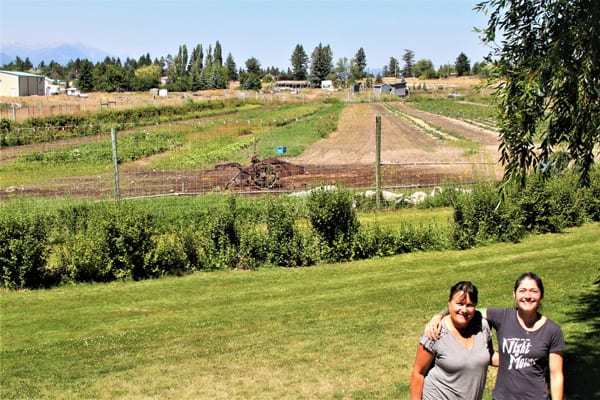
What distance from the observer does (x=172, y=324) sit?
28.1 feet

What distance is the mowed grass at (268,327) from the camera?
652 centimetres

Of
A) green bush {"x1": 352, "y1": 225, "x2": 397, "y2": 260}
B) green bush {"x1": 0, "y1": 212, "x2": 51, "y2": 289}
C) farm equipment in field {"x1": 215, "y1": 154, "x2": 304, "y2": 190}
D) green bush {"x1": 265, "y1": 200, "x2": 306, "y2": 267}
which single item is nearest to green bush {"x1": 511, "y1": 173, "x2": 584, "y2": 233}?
green bush {"x1": 352, "y1": 225, "x2": 397, "y2": 260}

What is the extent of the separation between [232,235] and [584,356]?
6551 mm

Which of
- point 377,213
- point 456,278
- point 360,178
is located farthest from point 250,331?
point 360,178

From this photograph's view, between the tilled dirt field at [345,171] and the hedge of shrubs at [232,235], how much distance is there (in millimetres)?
2544

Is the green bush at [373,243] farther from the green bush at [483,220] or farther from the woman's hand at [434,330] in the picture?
the woman's hand at [434,330]

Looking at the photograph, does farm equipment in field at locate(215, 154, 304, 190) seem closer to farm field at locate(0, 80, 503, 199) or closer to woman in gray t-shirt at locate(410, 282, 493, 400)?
farm field at locate(0, 80, 503, 199)

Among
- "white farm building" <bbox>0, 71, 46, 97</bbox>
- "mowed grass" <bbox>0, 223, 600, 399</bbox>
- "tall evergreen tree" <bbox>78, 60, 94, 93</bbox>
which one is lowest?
"mowed grass" <bbox>0, 223, 600, 399</bbox>

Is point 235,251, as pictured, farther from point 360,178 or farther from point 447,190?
point 360,178

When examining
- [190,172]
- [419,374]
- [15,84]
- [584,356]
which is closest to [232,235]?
[584,356]

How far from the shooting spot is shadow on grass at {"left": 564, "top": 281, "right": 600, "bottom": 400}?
6.05 m

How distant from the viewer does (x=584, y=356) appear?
269 inches

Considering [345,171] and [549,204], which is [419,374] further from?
[345,171]

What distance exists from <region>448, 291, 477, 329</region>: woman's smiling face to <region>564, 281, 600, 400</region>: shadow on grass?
258 cm
